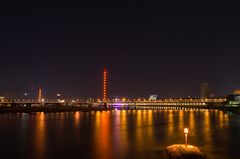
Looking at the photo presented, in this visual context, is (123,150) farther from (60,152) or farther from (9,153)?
(9,153)

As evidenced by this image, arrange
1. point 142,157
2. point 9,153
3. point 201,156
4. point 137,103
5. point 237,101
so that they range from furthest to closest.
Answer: point 137,103 → point 237,101 → point 9,153 → point 142,157 → point 201,156

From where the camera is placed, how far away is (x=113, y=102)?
14525 cm

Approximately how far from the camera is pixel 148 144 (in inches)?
939

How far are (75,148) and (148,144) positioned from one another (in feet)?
16.8

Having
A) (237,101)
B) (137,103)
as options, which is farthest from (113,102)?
(237,101)

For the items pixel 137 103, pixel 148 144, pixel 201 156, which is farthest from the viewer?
pixel 137 103

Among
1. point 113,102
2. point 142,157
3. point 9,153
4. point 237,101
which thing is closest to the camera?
point 142,157

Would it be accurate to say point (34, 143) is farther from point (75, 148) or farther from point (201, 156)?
point (201, 156)

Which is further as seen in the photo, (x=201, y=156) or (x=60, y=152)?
(x=60, y=152)

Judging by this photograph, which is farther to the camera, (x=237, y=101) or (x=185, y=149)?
(x=237, y=101)

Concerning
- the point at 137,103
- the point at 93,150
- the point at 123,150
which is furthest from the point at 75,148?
the point at 137,103

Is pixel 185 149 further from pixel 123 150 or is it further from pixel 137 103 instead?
pixel 137 103

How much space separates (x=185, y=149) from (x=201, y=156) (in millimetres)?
783

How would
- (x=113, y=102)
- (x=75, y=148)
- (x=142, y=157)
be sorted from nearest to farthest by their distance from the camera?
(x=142, y=157)
(x=75, y=148)
(x=113, y=102)
